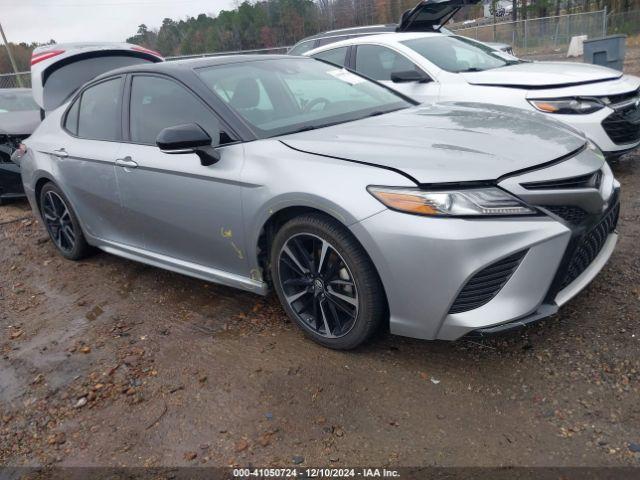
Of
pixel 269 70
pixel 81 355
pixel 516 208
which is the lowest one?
pixel 81 355

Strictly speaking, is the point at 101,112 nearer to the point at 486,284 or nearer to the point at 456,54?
the point at 486,284

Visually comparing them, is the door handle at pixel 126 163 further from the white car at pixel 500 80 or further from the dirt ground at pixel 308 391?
the white car at pixel 500 80

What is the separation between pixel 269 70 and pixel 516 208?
82.1 inches

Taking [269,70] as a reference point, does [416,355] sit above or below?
below

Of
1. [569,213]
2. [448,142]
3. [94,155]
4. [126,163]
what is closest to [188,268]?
[126,163]

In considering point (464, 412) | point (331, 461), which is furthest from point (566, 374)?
point (331, 461)

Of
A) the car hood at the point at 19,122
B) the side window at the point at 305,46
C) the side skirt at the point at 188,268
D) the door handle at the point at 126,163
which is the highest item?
the side window at the point at 305,46

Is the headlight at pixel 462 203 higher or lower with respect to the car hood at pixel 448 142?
lower

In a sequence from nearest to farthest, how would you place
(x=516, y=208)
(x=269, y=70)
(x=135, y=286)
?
1. (x=516, y=208)
2. (x=269, y=70)
3. (x=135, y=286)

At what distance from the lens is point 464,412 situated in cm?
243

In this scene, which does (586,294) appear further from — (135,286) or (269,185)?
(135,286)

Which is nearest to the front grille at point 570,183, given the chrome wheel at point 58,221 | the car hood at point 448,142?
the car hood at point 448,142

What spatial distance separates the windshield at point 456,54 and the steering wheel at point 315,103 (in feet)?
8.68

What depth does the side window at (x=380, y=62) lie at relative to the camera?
19.9 ft
